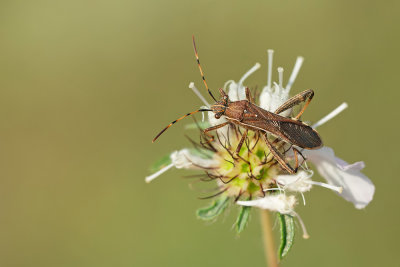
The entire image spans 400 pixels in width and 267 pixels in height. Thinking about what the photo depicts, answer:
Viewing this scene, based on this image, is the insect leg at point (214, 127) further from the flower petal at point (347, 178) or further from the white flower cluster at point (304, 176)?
the flower petal at point (347, 178)

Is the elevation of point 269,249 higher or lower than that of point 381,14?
lower

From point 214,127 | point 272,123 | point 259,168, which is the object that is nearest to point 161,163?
point 214,127

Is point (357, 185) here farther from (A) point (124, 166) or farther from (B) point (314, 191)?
(A) point (124, 166)

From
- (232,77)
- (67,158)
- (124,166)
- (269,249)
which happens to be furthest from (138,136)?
(269,249)

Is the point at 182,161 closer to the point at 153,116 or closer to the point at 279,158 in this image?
the point at 279,158

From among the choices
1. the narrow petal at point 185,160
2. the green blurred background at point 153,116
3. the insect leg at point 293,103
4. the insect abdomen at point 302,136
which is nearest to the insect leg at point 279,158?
the insect abdomen at point 302,136

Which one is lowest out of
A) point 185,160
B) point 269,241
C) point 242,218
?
point 269,241
